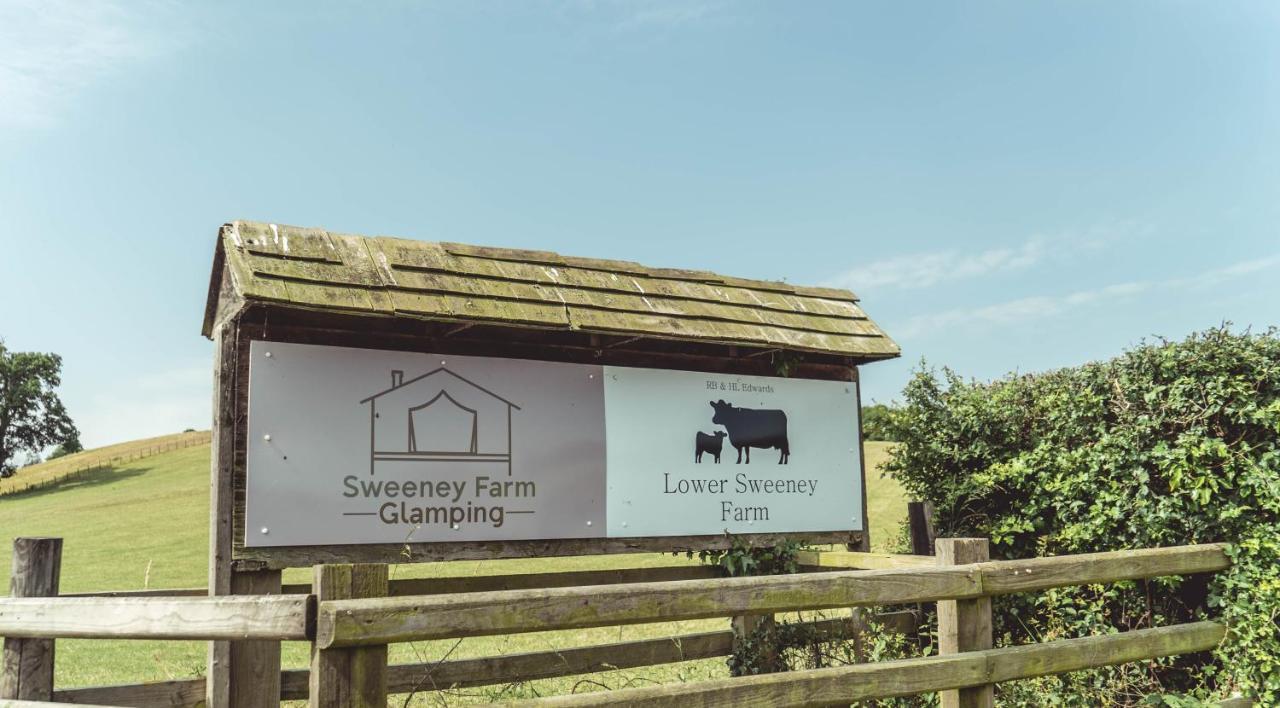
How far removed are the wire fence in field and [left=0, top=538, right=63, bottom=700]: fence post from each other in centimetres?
6212

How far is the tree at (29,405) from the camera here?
7456 cm

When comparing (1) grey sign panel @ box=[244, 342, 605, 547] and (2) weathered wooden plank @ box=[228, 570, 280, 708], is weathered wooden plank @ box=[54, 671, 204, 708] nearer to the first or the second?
(2) weathered wooden plank @ box=[228, 570, 280, 708]

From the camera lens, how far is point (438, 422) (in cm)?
659

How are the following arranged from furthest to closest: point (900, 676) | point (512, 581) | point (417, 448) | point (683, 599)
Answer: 1. point (512, 581)
2. point (417, 448)
3. point (900, 676)
4. point (683, 599)

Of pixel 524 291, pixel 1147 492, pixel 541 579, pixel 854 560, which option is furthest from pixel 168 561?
pixel 1147 492

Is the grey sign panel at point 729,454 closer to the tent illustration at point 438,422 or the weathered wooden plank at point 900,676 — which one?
the tent illustration at point 438,422

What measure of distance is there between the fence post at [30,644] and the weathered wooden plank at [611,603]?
8.36ft

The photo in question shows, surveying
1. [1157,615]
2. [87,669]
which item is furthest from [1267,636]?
[87,669]

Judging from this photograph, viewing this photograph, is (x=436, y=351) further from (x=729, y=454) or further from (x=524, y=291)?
(x=729, y=454)

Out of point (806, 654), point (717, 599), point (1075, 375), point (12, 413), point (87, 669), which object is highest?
point (12, 413)

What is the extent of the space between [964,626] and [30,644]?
5.13m

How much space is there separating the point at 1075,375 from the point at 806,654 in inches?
130

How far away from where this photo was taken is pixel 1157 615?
6977 millimetres

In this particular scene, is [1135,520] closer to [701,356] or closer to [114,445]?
[701,356]
